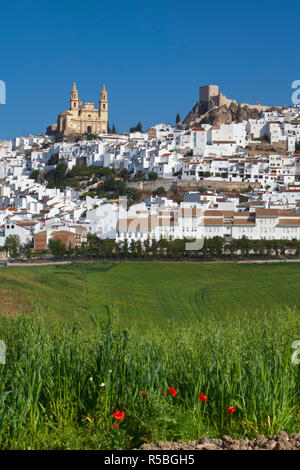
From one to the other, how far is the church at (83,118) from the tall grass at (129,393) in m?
82.6

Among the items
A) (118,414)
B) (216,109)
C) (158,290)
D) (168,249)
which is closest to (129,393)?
(118,414)

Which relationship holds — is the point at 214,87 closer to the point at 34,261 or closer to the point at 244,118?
the point at 244,118

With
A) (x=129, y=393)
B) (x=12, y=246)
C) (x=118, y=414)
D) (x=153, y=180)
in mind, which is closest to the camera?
(x=118, y=414)

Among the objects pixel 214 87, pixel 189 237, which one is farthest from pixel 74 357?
pixel 214 87

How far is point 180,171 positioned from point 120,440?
53.9m

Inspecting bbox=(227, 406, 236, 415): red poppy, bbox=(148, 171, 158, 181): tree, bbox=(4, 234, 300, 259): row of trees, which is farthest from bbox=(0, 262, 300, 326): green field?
bbox=(148, 171, 158, 181): tree

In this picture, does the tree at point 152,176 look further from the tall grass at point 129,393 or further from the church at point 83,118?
the tall grass at point 129,393

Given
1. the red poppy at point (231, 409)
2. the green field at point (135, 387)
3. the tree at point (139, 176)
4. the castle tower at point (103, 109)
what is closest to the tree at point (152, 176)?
the tree at point (139, 176)

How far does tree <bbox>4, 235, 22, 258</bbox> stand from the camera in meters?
36.5

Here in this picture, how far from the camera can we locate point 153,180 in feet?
186

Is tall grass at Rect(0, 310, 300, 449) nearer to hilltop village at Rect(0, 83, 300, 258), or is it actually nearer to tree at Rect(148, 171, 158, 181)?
hilltop village at Rect(0, 83, 300, 258)

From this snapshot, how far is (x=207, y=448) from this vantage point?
13.5ft

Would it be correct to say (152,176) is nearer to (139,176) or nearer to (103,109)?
(139,176)

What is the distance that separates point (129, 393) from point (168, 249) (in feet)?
99.5
